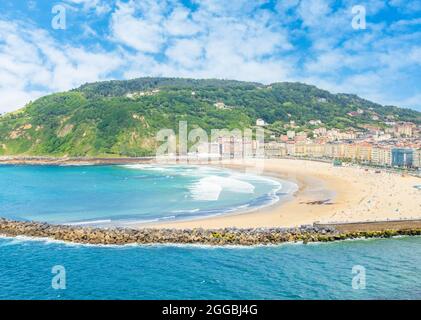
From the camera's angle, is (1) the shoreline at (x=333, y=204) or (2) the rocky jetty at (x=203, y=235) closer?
(2) the rocky jetty at (x=203, y=235)

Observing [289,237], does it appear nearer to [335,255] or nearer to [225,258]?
[335,255]

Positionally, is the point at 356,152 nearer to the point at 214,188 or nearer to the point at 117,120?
the point at 214,188

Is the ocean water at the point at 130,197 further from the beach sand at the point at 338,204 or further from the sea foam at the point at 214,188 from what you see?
the beach sand at the point at 338,204

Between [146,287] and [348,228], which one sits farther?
[348,228]

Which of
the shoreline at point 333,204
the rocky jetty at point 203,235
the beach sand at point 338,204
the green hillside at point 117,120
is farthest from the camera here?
the green hillside at point 117,120

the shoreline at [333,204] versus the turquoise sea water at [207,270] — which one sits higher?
the shoreline at [333,204]

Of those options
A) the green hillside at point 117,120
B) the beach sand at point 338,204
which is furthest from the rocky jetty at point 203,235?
the green hillside at point 117,120

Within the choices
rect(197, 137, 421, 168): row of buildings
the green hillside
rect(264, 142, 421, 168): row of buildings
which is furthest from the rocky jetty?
the green hillside

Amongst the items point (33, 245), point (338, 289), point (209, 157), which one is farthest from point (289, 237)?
point (209, 157)
